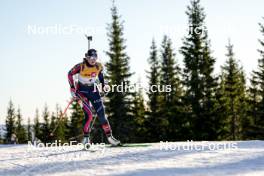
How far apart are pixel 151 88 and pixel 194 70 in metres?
6.27

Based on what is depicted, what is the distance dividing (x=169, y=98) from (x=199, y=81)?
257 inches

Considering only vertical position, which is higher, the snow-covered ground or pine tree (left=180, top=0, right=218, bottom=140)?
pine tree (left=180, top=0, right=218, bottom=140)

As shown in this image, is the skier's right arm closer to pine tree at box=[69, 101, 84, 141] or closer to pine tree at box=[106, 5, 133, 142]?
pine tree at box=[106, 5, 133, 142]

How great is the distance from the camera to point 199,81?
109 feet

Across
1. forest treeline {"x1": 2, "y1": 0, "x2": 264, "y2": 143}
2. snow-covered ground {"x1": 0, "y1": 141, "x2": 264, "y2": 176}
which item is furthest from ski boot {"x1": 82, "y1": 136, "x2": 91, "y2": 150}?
forest treeline {"x1": 2, "y1": 0, "x2": 264, "y2": 143}

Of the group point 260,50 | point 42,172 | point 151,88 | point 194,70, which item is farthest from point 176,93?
point 42,172

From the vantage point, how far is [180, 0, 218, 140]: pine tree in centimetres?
3173

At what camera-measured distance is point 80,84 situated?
10141mm

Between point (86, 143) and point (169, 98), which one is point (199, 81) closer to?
point (169, 98)

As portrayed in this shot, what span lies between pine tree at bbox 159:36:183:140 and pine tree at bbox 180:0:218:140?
161 cm

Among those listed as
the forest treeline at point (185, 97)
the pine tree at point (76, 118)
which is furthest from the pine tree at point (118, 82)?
the pine tree at point (76, 118)
